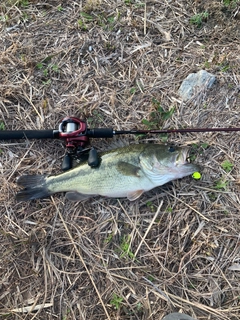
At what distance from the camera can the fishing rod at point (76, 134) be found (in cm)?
369

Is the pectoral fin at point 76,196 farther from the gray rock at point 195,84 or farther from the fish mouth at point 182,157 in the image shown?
the gray rock at point 195,84

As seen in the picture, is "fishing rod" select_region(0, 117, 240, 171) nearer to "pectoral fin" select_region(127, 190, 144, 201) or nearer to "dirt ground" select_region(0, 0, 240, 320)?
"dirt ground" select_region(0, 0, 240, 320)

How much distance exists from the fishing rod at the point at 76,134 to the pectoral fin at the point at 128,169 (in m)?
0.25

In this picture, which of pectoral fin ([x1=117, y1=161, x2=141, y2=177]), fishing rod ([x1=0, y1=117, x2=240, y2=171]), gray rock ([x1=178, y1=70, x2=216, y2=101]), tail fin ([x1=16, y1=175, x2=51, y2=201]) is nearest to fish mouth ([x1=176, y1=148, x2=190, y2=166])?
fishing rod ([x1=0, y1=117, x2=240, y2=171])

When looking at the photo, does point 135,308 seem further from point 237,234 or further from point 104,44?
point 104,44

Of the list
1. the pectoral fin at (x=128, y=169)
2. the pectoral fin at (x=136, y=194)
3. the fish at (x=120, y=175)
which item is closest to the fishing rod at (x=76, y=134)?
the fish at (x=120, y=175)

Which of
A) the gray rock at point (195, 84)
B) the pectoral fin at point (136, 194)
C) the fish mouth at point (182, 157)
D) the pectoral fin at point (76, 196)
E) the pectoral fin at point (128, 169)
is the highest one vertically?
the gray rock at point (195, 84)

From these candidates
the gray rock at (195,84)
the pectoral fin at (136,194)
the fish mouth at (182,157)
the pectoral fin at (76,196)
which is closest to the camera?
the fish mouth at (182,157)

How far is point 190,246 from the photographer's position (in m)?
3.70

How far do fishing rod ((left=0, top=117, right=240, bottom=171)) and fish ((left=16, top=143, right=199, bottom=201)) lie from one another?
0.12 meters

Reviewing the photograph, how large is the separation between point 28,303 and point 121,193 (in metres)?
1.55

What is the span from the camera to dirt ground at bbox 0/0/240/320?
364 centimetres

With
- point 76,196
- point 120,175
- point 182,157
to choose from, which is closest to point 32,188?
point 76,196

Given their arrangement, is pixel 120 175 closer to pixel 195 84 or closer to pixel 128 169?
pixel 128 169
